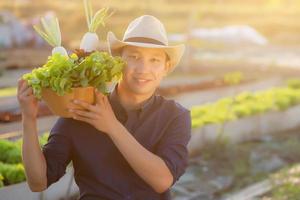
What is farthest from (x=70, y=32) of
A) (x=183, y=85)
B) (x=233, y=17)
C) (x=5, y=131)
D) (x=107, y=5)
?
(x=107, y=5)

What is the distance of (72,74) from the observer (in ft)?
9.16

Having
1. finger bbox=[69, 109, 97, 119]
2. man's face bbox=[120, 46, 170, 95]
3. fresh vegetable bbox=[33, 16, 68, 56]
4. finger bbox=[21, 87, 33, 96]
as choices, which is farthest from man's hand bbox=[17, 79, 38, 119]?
man's face bbox=[120, 46, 170, 95]

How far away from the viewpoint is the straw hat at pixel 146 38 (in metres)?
3.08

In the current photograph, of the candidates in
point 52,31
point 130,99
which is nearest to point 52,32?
point 52,31

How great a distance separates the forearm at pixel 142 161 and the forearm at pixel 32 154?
0.35 metres

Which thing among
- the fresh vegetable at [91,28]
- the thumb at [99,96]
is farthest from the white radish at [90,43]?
the thumb at [99,96]

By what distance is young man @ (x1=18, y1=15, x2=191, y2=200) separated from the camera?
2.97m

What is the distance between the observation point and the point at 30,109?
9.17 feet

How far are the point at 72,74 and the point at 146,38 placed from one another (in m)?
0.47

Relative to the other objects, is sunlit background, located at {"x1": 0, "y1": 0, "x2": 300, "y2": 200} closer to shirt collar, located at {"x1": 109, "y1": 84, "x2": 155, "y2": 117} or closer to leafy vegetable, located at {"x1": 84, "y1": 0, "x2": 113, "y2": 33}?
leafy vegetable, located at {"x1": 84, "y1": 0, "x2": 113, "y2": 33}

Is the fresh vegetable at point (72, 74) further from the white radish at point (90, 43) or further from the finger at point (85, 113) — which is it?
the white radish at point (90, 43)

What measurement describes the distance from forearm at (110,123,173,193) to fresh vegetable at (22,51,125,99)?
0.70 ft

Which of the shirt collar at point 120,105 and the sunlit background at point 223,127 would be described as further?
the sunlit background at point 223,127

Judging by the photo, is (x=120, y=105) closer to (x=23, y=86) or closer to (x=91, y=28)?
(x=91, y=28)
